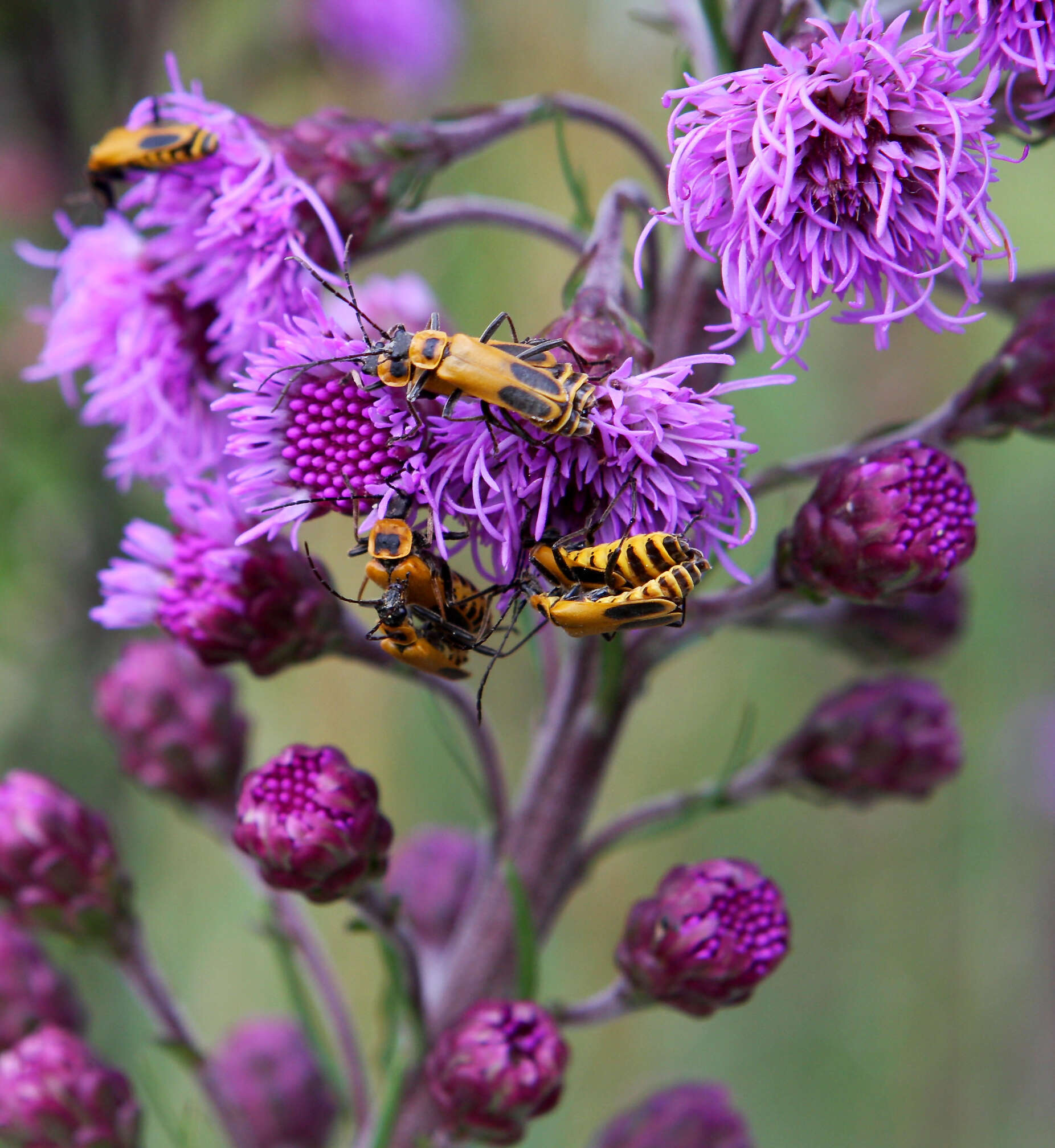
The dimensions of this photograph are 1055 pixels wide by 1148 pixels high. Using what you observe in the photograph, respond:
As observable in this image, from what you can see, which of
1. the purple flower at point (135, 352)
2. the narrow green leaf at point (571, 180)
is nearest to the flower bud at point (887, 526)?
the narrow green leaf at point (571, 180)

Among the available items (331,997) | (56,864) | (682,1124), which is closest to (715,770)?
(682,1124)

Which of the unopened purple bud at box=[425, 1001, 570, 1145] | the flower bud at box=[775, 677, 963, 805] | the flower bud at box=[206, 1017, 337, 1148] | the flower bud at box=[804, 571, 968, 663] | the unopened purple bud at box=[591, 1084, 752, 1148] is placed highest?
the flower bud at box=[804, 571, 968, 663]

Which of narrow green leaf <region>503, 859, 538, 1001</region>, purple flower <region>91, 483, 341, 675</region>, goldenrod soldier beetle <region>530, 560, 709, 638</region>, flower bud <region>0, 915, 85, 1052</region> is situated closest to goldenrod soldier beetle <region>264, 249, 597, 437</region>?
goldenrod soldier beetle <region>530, 560, 709, 638</region>

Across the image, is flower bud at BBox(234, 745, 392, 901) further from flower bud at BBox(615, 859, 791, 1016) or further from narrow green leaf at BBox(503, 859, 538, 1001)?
flower bud at BBox(615, 859, 791, 1016)

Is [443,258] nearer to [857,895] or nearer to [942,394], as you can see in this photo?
[942,394]

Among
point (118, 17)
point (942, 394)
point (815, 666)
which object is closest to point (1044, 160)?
point (942, 394)

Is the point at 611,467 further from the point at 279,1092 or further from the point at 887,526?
the point at 279,1092

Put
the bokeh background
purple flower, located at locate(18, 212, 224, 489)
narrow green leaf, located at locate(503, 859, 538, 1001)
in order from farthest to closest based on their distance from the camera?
the bokeh background → purple flower, located at locate(18, 212, 224, 489) → narrow green leaf, located at locate(503, 859, 538, 1001)
